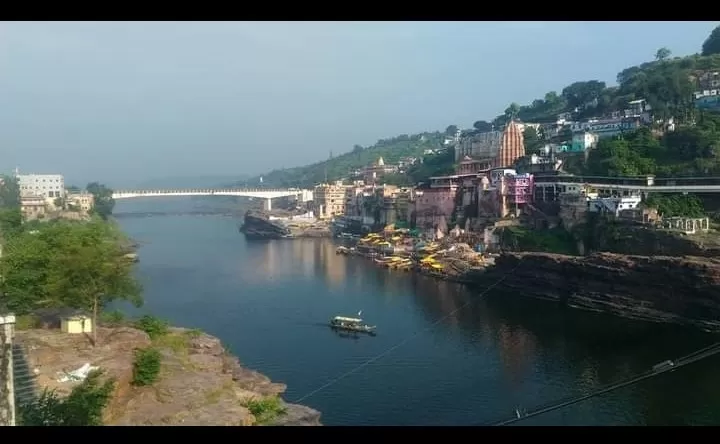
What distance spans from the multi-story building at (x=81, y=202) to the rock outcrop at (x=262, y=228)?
3.78m

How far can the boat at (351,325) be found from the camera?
668 cm

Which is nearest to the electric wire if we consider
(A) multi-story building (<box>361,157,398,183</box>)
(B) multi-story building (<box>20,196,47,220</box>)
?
(B) multi-story building (<box>20,196,47,220</box>)

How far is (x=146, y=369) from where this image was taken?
11.9ft

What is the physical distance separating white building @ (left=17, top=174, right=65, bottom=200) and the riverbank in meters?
12.8

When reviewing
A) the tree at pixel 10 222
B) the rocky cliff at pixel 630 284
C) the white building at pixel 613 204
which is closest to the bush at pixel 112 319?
the tree at pixel 10 222

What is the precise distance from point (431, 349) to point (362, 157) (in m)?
28.8

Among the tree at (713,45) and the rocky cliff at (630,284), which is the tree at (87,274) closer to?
the rocky cliff at (630,284)

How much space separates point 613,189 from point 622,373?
464 centimetres

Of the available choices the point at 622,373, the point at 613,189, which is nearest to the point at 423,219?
the point at 613,189

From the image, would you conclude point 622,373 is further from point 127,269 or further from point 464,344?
point 127,269

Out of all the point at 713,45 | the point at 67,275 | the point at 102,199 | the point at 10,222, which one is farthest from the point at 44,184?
the point at 713,45

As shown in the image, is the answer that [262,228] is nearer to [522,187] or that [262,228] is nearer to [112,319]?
[522,187]

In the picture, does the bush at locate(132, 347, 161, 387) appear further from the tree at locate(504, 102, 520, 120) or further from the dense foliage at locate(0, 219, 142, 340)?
the tree at locate(504, 102, 520, 120)
